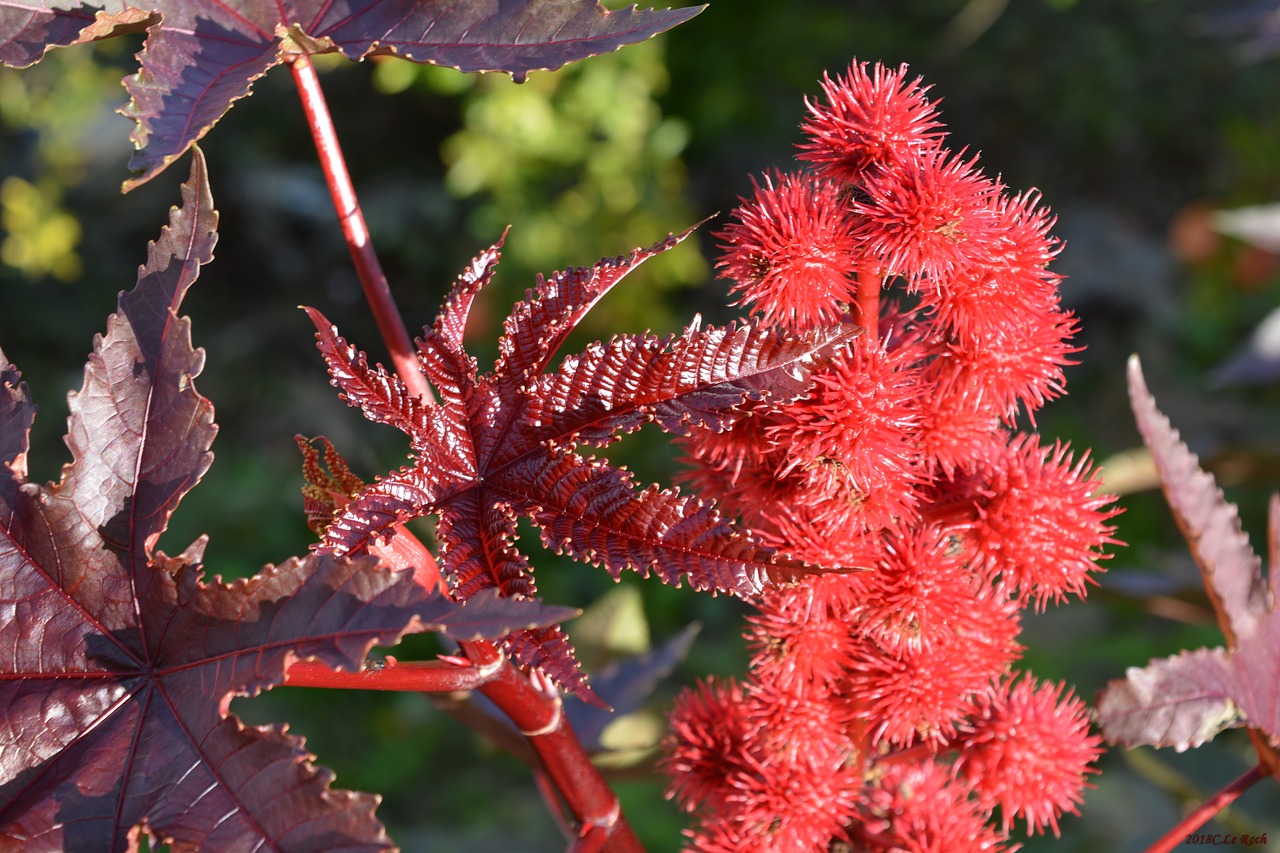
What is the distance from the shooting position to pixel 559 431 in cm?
59

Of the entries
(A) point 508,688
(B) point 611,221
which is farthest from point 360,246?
(B) point 611,221

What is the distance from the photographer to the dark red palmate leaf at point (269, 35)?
590 millimetres

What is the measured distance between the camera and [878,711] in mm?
676

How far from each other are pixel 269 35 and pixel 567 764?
528 mm

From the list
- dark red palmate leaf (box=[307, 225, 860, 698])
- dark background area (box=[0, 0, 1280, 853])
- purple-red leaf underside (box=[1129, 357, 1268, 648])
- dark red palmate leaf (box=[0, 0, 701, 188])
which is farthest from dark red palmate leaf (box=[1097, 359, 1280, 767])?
dark background area (box=[0, 0, 1280, 853])

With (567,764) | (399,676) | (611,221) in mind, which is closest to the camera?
(399,676)

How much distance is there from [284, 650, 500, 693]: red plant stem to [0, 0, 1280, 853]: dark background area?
5.19 ft

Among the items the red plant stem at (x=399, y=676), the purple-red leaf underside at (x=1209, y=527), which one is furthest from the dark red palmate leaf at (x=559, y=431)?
the purple-red leaf underside at (x=1209, y=527)

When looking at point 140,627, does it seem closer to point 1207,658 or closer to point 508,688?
point 508,688

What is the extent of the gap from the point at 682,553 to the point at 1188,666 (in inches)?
16.5

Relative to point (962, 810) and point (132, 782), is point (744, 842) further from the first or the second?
point (132, 782)

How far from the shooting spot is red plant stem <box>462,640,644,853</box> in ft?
2.05

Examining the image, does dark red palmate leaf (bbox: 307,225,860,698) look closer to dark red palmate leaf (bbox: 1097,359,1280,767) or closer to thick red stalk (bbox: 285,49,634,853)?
thick red stalk (bbox: 285,49,634,853)

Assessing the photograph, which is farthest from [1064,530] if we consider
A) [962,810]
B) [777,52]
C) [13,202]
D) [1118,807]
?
[13,202]
